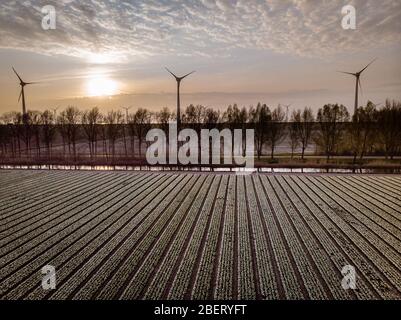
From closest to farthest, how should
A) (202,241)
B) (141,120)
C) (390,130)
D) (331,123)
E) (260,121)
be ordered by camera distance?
(202,241) < (390,130) < (331,123) < (260,121) < (141,120)

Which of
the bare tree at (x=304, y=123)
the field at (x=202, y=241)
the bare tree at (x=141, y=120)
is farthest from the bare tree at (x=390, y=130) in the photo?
the bare tree at (x=141, y=120)

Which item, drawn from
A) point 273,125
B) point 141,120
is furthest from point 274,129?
point 141,120

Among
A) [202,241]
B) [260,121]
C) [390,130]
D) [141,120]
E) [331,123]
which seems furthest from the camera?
[141,120]

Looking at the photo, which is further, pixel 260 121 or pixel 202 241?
pixel 260 121

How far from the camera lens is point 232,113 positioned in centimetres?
5159

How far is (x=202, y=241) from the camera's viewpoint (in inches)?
481

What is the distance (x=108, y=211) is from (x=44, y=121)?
158ft

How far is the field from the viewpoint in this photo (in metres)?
8.95

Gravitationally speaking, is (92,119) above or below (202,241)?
above

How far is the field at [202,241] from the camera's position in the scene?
8.95m

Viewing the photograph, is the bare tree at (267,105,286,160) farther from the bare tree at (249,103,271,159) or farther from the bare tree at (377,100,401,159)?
the bare tree at (377,100,401,159)

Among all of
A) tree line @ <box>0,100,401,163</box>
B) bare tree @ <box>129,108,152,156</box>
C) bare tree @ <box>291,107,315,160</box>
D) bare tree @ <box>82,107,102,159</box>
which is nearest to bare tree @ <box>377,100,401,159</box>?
tree line @ <box>0,100,401,163</box>

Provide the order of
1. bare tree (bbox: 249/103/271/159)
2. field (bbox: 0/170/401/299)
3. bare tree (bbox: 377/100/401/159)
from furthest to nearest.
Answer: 1. bare tree (bbox: 249/103/271/159)
2. bare tree (bbox: 377/100/401/159)
3. field (bbox: 0/170/401/299)

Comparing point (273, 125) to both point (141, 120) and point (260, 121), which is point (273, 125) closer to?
point (260, 121)
